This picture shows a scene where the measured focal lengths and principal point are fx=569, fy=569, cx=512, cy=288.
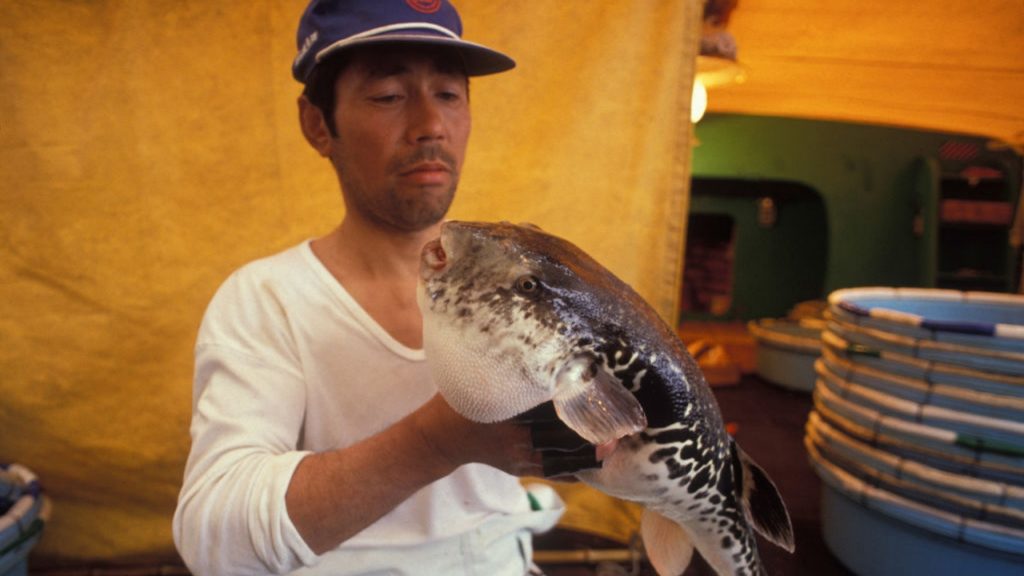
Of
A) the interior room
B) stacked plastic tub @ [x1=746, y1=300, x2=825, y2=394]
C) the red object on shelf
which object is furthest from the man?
the red object on shelf

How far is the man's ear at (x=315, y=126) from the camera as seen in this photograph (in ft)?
3.70

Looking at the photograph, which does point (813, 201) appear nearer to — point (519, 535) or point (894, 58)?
point (894, 58)

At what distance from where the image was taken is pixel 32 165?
6.02ft

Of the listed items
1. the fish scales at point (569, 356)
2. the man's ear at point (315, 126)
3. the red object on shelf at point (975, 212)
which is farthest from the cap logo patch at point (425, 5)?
the red object on shelf at point (975, 212)

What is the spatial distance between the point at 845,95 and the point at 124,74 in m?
4.13

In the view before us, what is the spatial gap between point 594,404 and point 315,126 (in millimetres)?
832

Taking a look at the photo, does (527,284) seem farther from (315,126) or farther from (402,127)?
(315,126)

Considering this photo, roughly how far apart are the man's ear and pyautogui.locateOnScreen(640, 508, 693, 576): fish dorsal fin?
3.03ft

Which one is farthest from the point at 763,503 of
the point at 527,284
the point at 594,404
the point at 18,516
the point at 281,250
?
the point at 18,516

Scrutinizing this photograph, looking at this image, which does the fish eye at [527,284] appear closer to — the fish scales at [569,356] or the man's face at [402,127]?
the fish scales at [569,356]

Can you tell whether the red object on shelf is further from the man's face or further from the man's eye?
the man's eye

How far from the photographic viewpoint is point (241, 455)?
86cm

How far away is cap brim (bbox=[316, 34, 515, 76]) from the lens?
0.93m

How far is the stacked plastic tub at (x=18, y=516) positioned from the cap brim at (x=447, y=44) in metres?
1.58
